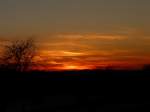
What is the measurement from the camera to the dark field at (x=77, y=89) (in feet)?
101

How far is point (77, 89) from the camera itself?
137 feet

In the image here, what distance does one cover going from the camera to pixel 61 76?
50938 mm

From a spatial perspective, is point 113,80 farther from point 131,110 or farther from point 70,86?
point 131,110

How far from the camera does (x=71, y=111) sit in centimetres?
2544

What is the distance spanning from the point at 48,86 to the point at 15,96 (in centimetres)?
746

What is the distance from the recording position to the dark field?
30875mm

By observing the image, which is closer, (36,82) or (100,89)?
(100,89)

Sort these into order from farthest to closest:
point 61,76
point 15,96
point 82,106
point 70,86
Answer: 1. point 61,76
2. point 70,86
3. point 15,96
4. point 82,106

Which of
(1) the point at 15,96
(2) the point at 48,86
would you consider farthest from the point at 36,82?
(1) the point at 15,96

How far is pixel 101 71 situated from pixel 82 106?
24.8 meters

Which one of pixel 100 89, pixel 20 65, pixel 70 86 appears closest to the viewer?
pixel 100 89

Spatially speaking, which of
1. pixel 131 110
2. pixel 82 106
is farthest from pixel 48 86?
pixel 131 110

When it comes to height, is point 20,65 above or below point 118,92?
above

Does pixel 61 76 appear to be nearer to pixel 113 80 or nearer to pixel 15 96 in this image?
pixel 113 80
